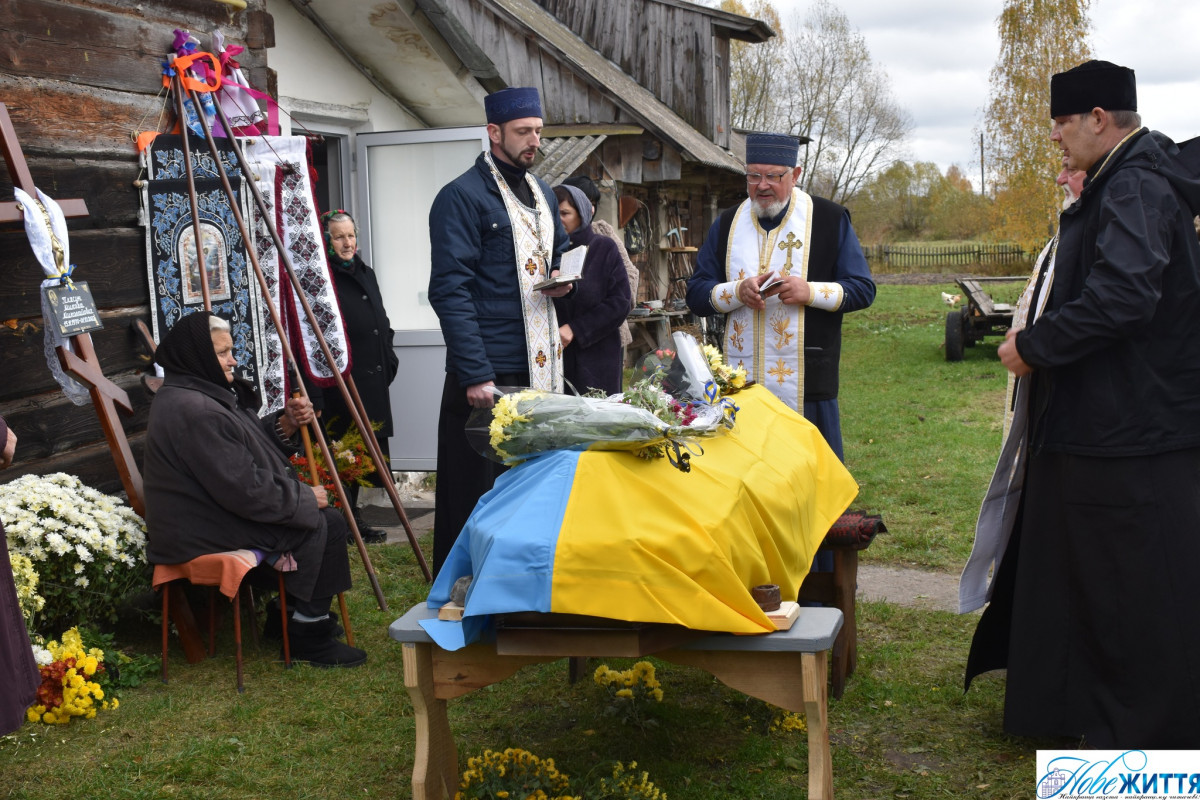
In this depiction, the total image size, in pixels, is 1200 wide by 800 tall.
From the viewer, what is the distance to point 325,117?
25.9ft

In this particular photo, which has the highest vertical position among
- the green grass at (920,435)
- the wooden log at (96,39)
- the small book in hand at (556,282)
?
the wooden log at (96,39)

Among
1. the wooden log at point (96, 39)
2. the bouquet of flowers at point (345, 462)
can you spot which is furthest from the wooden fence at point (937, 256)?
the wooden log at point (96, 39)

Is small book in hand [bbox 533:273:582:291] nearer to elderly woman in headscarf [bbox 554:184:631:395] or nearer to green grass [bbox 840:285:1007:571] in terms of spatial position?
elderly woman in headscarf [bbox 554:184:631:395]

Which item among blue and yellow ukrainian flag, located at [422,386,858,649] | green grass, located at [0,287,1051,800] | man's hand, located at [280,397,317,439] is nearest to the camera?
blue and yellow ukrainian flag, located at [422,386,858,649]

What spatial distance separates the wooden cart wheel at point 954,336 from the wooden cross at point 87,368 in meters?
13.1

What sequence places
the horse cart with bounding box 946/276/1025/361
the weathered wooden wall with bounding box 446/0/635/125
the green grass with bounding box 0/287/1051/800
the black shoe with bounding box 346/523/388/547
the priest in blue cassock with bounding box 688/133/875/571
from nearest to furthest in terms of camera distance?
the green grass with bounding box 0/287/1051/800, the priest in blue cassock with bounding box 688/133/875/571, the black shoe with bounding box 346/523/388/547, the weathered wooden wall with bounding box 446/0/635/125, the horse cart with bounding box 946/276/1025/361

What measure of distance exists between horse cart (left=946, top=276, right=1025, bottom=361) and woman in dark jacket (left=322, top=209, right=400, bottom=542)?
10542mm

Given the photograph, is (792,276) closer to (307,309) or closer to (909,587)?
(909,587)

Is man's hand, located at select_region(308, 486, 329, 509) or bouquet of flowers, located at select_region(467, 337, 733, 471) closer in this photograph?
bouquet of flowers, located at select_region(467, 337, 733, 471)

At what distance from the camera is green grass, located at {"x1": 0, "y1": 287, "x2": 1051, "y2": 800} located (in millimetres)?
Result: 3760

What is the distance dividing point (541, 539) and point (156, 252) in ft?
11.5

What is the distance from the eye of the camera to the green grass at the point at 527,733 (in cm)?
376

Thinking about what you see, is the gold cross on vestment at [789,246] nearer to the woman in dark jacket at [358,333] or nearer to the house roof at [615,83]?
the woman in dark jacket at [358,333]

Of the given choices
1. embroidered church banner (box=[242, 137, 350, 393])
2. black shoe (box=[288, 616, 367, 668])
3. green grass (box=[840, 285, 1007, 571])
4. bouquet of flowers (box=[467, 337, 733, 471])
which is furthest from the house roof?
bouquet of flowers (box=[467, 337, 733, 471])
